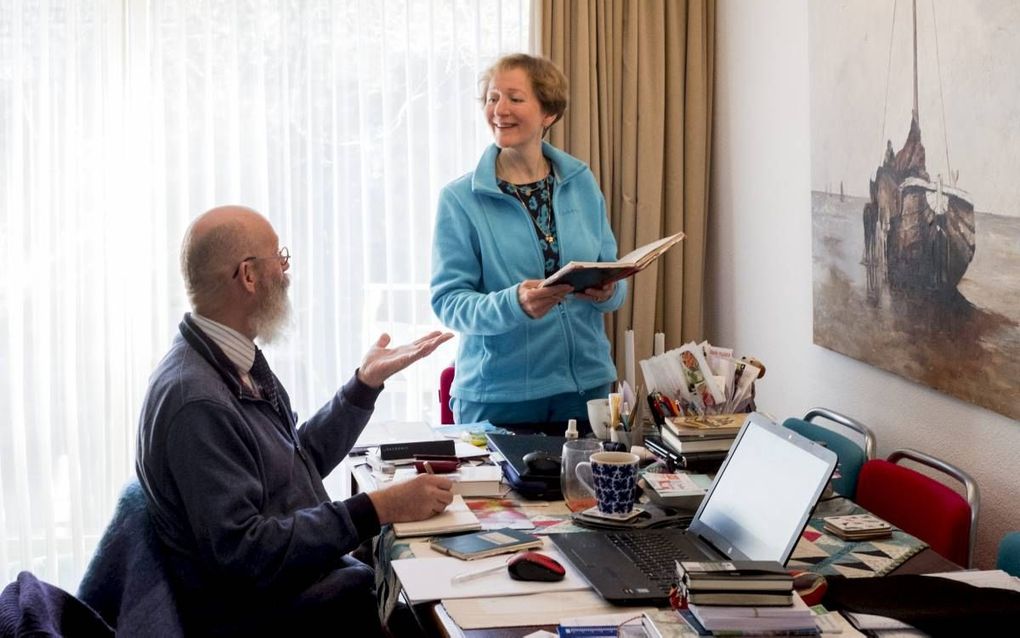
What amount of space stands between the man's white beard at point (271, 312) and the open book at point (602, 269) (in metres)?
0.66

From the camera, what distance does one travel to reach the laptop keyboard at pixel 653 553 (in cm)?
171

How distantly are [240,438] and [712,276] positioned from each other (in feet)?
8.20

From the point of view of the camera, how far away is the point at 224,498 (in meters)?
1.84

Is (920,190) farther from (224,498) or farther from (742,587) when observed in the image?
(224,498)

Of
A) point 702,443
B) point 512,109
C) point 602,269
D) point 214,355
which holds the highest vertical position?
point 512,109

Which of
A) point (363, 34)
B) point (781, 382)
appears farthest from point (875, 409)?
point (363, 34)

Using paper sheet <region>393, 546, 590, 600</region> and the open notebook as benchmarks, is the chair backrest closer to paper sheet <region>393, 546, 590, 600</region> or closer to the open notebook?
the open notebook

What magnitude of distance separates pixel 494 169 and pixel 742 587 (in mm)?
1738

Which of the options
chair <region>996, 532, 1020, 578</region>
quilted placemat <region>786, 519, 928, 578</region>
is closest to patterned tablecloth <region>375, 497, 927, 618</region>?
quilted placemat <region>786, 519, 928, 578</region>

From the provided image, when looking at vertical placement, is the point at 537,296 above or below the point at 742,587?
above

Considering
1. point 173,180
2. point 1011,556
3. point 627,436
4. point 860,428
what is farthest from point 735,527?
point 173,180

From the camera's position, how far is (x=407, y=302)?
4.02m

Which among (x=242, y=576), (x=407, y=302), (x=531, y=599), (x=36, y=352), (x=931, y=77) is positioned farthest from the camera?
(x=407, y=302)

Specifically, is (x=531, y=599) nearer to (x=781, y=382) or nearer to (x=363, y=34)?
(x=781, y=382)
